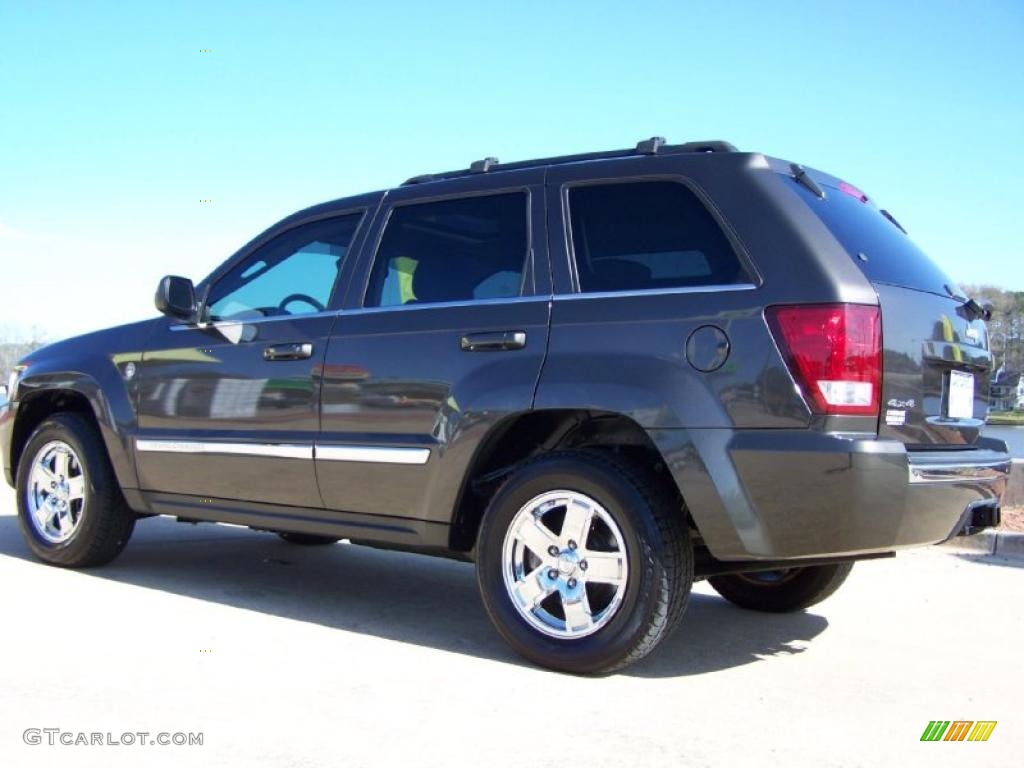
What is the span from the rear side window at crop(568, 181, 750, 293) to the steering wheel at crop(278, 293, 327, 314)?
4.20ft

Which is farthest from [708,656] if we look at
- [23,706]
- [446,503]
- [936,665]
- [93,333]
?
[93,333]

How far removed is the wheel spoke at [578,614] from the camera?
352 cm

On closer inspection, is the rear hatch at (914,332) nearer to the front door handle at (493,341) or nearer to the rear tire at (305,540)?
the front door handle at (493,341)

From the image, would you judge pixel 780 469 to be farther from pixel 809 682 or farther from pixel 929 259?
pixel 929 259

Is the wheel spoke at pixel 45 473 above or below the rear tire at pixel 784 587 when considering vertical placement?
above

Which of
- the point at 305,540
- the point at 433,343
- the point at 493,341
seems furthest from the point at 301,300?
the point at 305,540

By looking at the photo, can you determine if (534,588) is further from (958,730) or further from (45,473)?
(45,473)

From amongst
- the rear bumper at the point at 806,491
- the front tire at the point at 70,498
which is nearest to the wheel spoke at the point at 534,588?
the rear bumper at the point at 806,491

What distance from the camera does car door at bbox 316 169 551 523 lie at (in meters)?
3.79

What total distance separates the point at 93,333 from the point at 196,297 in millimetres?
801

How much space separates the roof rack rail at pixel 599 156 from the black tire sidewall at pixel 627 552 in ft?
3.98

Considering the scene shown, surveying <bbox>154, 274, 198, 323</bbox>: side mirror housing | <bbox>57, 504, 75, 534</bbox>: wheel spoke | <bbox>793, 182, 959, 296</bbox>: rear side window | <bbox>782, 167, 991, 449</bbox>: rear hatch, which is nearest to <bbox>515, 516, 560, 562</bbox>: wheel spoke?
<bbox>782, 167, 991, 449</bbox>: rear hatch

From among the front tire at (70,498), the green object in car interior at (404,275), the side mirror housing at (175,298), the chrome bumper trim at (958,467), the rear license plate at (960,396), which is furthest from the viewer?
the front tire at (70,498)

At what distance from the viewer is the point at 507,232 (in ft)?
13.3
